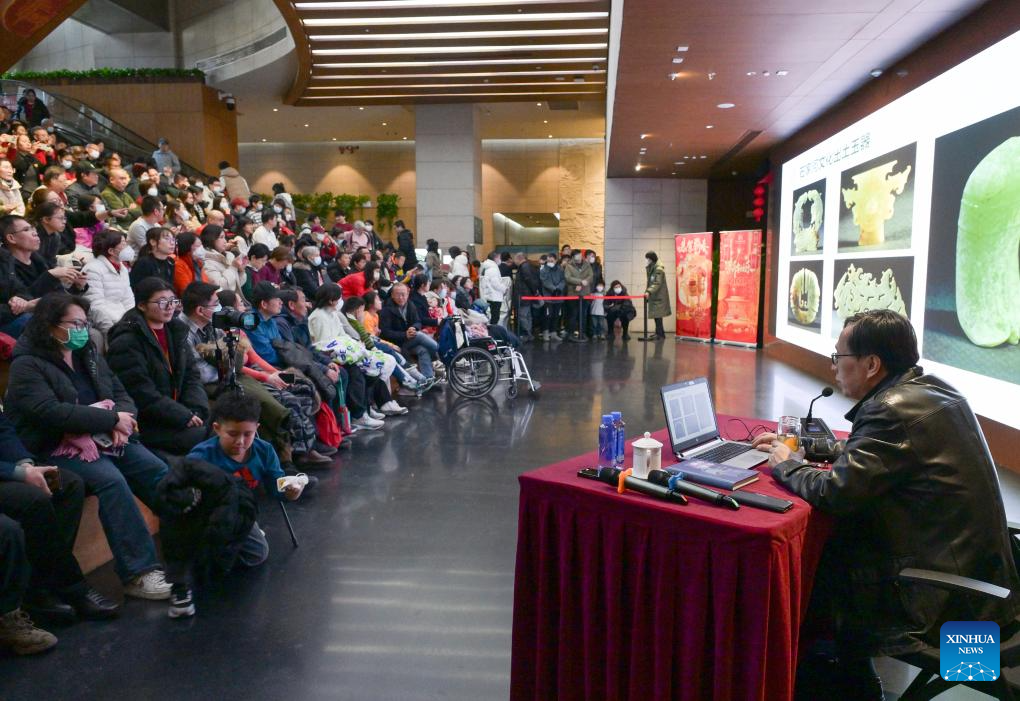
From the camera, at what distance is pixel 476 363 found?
6.86m

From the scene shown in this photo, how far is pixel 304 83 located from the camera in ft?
41.9

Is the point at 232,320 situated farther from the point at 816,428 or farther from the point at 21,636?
the point at 816,428

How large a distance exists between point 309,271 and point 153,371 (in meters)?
3.59

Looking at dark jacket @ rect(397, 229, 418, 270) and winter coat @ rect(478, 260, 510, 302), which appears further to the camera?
dark jacket @ rect(397, 229, 418, 270)

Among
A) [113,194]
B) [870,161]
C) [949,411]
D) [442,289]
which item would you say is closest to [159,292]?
[949,411]

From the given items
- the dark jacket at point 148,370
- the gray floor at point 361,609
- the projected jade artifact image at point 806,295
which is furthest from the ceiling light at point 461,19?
the dark jacket at point 148,370

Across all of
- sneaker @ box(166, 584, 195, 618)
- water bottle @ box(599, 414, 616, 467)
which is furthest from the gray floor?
water bottle @ box(599, 414, 616, 467)

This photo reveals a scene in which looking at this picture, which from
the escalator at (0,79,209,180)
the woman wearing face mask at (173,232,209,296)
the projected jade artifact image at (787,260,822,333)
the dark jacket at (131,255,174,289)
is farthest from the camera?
the escalator at (0,79,209,180)

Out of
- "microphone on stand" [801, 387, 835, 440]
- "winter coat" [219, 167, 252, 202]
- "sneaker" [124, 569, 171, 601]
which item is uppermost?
"winter coat" [219, 167, 252, 202]

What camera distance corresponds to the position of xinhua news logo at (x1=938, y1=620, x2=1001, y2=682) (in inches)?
63.7

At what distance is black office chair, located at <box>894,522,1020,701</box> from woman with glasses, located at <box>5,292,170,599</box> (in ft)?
8.81

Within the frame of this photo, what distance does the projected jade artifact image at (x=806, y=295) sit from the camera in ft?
27.0

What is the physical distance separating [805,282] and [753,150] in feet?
10.1

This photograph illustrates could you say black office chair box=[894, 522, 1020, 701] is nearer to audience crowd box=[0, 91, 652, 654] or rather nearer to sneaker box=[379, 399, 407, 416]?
audience crowd box=[0, 91, 652, 654]
